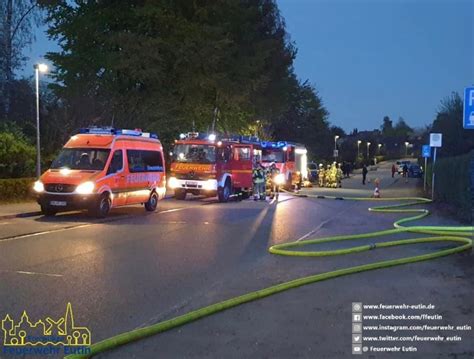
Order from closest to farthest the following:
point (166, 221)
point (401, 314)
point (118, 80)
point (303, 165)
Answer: point (401, 314), point (166, 221), point (118, 80), point (303, 165)

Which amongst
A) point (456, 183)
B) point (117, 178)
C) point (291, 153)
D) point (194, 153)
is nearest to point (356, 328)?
point (117, 178)

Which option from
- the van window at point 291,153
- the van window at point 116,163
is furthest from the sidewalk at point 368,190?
the van window at point 116,163

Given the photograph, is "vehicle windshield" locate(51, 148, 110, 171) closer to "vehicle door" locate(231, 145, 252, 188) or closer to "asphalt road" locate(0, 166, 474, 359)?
"asphalt road" locate(0, 166, 474, 359)

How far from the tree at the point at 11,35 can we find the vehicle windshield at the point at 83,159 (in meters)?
17.9

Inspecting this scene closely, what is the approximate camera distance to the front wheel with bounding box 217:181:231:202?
24956 millimetres

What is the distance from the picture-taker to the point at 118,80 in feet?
108

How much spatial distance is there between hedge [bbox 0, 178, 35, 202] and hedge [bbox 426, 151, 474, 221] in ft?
48.3

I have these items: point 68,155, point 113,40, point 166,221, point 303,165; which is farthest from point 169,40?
point 166,221

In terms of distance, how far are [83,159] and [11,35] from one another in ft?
71.4

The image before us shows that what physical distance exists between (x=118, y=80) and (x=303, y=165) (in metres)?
13.8

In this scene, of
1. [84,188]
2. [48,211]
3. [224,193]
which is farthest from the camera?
[224,193]

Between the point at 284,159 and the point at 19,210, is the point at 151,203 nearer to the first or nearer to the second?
the point at 19,210

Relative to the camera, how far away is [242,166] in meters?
26.8

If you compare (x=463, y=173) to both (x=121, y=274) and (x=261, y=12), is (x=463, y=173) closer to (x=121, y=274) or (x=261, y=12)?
(x=121, y=274)
